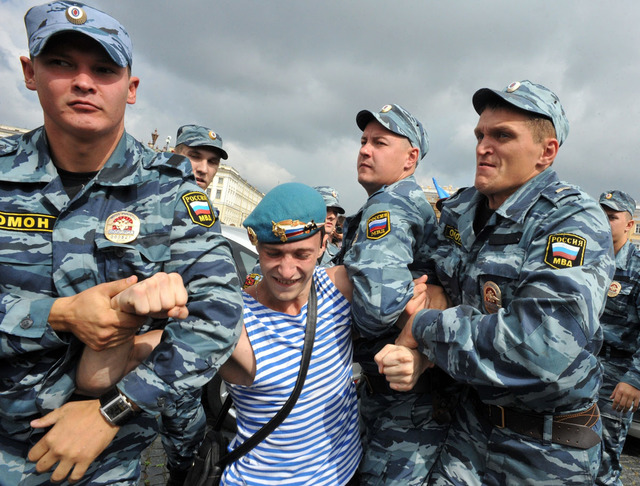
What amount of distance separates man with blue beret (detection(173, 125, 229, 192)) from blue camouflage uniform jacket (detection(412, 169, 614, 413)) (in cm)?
345

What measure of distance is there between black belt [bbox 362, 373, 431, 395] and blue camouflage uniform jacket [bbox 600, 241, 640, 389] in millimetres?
3052

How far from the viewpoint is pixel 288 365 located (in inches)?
64.4

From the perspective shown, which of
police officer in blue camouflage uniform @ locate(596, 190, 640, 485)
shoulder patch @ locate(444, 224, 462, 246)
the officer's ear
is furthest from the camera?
police officer in blue camouflage uniform @ locate(596, 190, 640, 485)

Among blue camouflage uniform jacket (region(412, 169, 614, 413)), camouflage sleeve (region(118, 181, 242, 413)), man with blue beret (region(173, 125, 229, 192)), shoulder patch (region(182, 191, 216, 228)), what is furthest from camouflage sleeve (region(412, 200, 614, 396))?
man with blue beret (region(173, 125, 229, 192))

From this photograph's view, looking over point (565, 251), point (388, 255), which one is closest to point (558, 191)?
point (565, 251)

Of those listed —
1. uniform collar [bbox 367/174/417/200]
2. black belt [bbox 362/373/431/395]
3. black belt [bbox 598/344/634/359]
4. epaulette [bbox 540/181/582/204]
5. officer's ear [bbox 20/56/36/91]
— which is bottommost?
black belt [bbox 598/344/634/359]

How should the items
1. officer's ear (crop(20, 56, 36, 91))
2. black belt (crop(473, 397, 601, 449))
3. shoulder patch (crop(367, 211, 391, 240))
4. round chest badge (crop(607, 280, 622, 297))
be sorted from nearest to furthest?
officer's ear (crop(20, 56, 36, 91)) → black belt (crop(473, 397, 601, 449)) → shoulder patch (crop(367, 211, 391, 240)) → round chest badge (crop(607, 280, 622, 297))

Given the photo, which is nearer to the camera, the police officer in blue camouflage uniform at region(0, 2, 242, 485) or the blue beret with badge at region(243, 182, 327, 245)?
the police officer in blue camouflage uniform at region(0, 2, 242, 485)

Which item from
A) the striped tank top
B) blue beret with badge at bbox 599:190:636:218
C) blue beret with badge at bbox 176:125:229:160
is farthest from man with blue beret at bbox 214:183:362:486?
blue beret with badge at bbox 599:190:636:218

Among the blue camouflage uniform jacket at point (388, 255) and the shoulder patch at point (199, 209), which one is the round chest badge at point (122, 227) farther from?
the blue camouflage uniform jacket at point (388, 255)

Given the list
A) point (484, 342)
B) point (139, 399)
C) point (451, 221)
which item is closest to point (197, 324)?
point (139, 399)

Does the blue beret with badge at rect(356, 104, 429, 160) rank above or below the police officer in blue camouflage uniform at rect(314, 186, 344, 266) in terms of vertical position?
above

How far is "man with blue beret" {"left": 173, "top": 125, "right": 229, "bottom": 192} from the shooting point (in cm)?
437

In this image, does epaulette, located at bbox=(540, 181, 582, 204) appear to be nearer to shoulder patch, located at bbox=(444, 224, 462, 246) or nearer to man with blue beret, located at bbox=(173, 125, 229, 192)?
shoulder patch, located at bbox=(444, 224, 462, 246)
